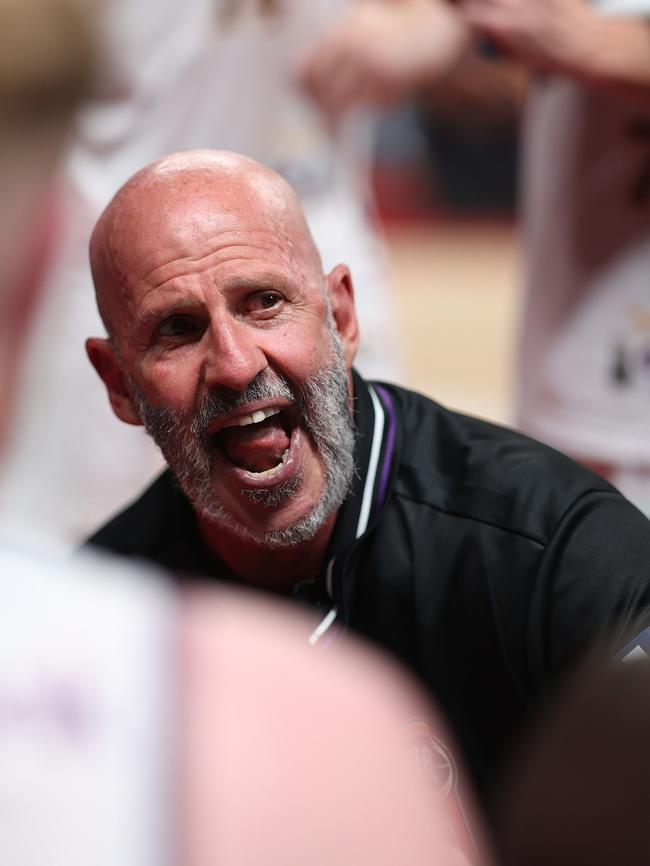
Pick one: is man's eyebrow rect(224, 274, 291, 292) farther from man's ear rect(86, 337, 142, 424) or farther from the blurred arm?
the blurred arm

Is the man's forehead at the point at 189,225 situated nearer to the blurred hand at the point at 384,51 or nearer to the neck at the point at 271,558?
the neck at the point at 271,558

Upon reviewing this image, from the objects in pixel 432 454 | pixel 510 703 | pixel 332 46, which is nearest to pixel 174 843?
pixel 510 703

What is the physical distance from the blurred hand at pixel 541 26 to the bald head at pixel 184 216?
69 centimetres

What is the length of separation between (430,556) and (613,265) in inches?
36.6

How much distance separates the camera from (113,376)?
5.95ft

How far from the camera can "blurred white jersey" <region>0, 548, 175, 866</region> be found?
0.88 metres

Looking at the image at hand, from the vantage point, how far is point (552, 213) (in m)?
2.56

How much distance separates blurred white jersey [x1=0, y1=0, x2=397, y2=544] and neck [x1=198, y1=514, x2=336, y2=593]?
118cm

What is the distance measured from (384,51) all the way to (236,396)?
1.30 metres

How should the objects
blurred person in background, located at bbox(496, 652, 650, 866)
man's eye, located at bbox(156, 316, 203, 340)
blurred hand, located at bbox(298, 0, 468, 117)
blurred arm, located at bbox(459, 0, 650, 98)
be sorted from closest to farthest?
blurred person in background, located at bbox(496, 652, 650, 866)
man's eye, located at bbox(156, 316, 203, 340)
blurred arm, located at bbox(459, 0, 650, 98)
blurred hand, located at bbox(298, 0, 468, 117)

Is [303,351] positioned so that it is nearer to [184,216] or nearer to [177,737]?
[184,216]

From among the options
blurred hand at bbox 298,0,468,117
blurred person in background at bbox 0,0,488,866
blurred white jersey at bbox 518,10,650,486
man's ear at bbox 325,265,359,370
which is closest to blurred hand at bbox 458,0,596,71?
blurred white jersey at bbox 518,10,650,486

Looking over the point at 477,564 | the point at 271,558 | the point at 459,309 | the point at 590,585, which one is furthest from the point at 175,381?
the point at 459,309

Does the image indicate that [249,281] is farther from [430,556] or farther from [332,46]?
[332,46]
